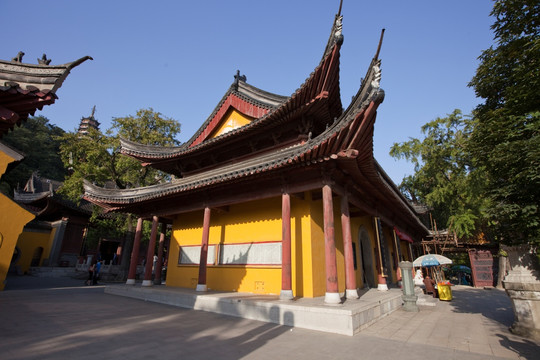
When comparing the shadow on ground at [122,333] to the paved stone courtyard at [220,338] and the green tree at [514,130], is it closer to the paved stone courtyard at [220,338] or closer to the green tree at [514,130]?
the paved stone courtyard at [220,338]

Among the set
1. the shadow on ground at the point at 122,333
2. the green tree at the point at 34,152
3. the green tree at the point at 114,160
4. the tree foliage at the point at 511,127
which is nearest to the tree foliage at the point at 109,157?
the green tree at the point at 114,160

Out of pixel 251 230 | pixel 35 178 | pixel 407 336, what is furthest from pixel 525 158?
pixel 35 178

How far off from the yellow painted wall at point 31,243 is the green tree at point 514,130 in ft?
89.5

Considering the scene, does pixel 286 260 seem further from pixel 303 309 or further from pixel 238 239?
pixel 238 239

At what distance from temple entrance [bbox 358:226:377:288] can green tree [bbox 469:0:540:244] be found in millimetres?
5710

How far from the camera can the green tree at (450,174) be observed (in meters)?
19.9

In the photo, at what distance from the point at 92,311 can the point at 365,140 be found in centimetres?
821

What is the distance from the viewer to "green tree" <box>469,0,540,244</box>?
4719mm

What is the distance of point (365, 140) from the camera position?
255 inches

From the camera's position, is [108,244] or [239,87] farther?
[108,244]

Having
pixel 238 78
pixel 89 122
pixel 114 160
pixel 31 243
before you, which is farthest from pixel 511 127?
pixel 89 122

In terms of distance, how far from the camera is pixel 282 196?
25.2 feet

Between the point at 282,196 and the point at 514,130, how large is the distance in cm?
537

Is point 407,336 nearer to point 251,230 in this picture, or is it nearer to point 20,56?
point 251,230
